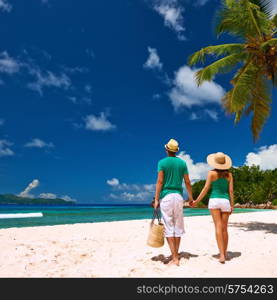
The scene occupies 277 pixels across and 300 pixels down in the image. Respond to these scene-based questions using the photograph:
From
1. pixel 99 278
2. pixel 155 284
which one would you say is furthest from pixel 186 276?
pixel 99 278

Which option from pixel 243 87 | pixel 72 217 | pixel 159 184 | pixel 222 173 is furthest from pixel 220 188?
pixel 72 217

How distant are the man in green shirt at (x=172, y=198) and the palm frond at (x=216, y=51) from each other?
306 inches

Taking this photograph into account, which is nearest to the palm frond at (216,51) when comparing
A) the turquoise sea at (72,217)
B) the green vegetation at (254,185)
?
the turquoise sea at (72,217)

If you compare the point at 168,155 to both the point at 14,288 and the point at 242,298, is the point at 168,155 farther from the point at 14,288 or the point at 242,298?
the point at 14,288

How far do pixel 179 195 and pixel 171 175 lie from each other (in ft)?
1.18

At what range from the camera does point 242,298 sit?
3713 mm

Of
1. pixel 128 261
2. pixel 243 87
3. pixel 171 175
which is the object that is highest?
pixel 243 87

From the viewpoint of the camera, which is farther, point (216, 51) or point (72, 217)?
point (72, 217)

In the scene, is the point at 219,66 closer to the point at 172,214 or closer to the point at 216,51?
the point at 216,51

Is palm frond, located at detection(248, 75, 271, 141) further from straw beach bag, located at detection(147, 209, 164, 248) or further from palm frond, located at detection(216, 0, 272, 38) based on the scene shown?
straw beach bag, located at detection(147, 209, 164, 248)

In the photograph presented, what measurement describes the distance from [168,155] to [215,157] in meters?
0.84

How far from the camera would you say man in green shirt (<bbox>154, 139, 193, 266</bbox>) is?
5.04 meters

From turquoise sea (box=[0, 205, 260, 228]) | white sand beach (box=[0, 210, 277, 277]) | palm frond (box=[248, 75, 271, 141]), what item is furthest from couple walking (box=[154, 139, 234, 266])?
turquoise sea (box=[0, 205, 260, 228])

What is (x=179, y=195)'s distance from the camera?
5.13m
